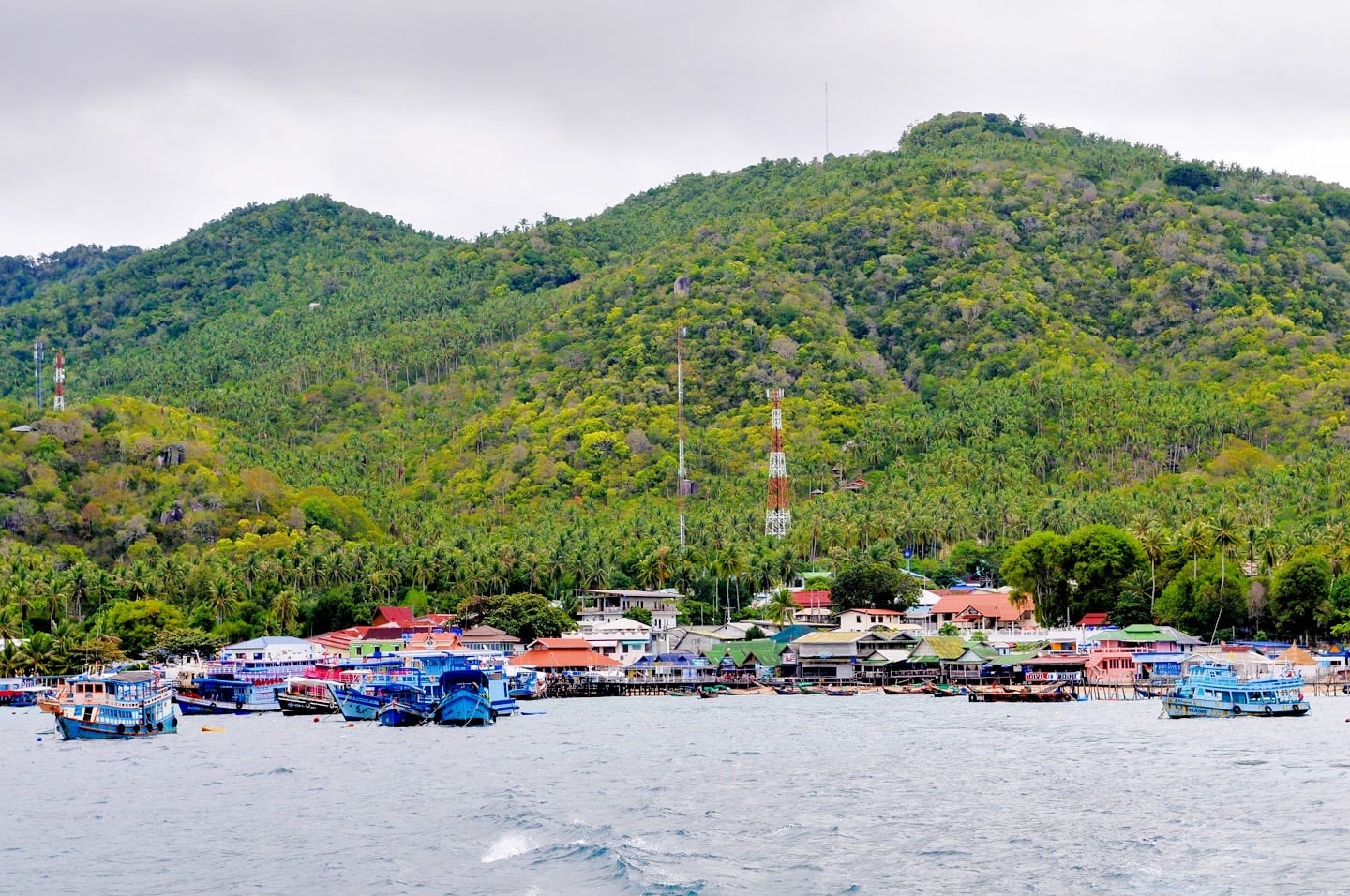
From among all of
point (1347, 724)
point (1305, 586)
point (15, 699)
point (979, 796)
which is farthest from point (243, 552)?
point (979, 796)

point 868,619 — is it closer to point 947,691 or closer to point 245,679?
point 947,691

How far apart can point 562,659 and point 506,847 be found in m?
86.4

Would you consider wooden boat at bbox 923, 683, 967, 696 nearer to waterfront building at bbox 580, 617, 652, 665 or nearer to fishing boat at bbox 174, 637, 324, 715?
waterfront building at bbox 580, 617, 652, 665

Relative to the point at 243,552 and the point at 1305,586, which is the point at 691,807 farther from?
the point at 243,552

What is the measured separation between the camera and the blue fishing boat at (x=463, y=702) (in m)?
102

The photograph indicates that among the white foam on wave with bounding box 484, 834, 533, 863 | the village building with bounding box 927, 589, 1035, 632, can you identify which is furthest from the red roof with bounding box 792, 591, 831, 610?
the white foam on wave with bounding box 484, 834, 533, 863

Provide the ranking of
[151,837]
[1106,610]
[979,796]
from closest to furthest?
[151,837] < [979,796] < [1106,610]

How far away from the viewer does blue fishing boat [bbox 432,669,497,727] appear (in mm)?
102312

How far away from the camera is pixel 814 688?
13300 centimetres

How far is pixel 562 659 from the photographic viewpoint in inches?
5507

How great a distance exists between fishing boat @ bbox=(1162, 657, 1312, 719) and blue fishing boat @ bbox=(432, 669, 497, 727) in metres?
38.2

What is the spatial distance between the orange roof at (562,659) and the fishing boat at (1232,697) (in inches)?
1983

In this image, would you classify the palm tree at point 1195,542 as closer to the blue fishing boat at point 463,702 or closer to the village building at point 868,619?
the village building at point 868,619

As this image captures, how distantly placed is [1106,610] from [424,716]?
6730cm
